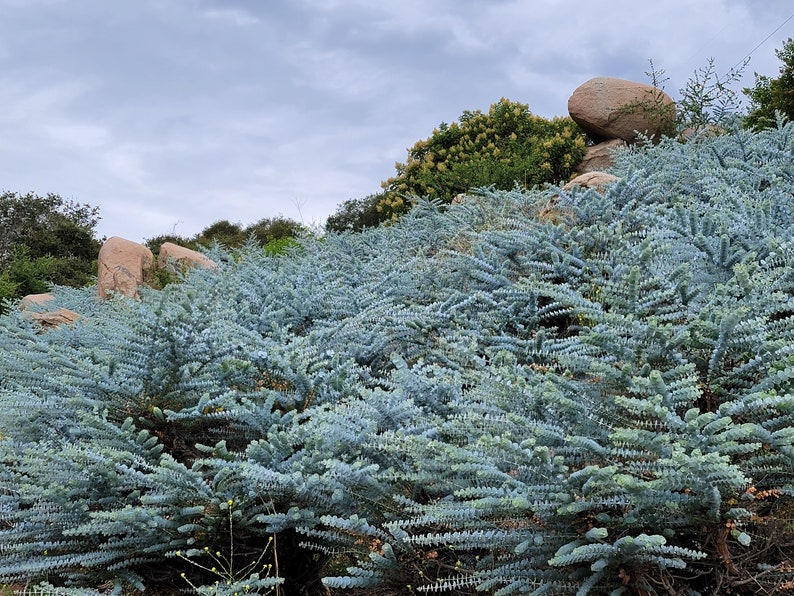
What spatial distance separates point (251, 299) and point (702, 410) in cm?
363

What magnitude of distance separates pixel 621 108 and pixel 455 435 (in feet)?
34.3

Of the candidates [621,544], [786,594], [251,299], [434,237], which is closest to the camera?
[621,544]

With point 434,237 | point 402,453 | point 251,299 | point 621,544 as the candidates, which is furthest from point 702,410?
point 434,237

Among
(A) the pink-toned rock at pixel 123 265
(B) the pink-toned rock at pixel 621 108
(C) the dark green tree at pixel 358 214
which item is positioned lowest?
(A) the pink-toned rock at pixel 123 265

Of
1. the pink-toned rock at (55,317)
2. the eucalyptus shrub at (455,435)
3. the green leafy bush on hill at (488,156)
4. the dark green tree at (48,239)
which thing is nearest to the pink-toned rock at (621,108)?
the green leafy bush on hill at (488,156)

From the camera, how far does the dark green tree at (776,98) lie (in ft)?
34.7

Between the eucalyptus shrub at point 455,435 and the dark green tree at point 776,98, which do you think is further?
the dark green tree at point 776,98

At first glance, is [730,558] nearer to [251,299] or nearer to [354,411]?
[354,411]

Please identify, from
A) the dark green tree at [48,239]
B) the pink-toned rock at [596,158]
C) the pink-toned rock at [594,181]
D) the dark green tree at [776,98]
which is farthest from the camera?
the dark green tree at [48,239]

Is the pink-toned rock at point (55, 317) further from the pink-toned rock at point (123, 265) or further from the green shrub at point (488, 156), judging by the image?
the green shrub at point (488, 156)

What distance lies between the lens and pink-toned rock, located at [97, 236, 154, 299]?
10.7 meters

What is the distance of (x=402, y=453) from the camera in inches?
128

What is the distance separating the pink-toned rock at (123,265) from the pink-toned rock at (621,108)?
755 centimetres

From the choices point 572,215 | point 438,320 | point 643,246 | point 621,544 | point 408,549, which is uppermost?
point 572,215
